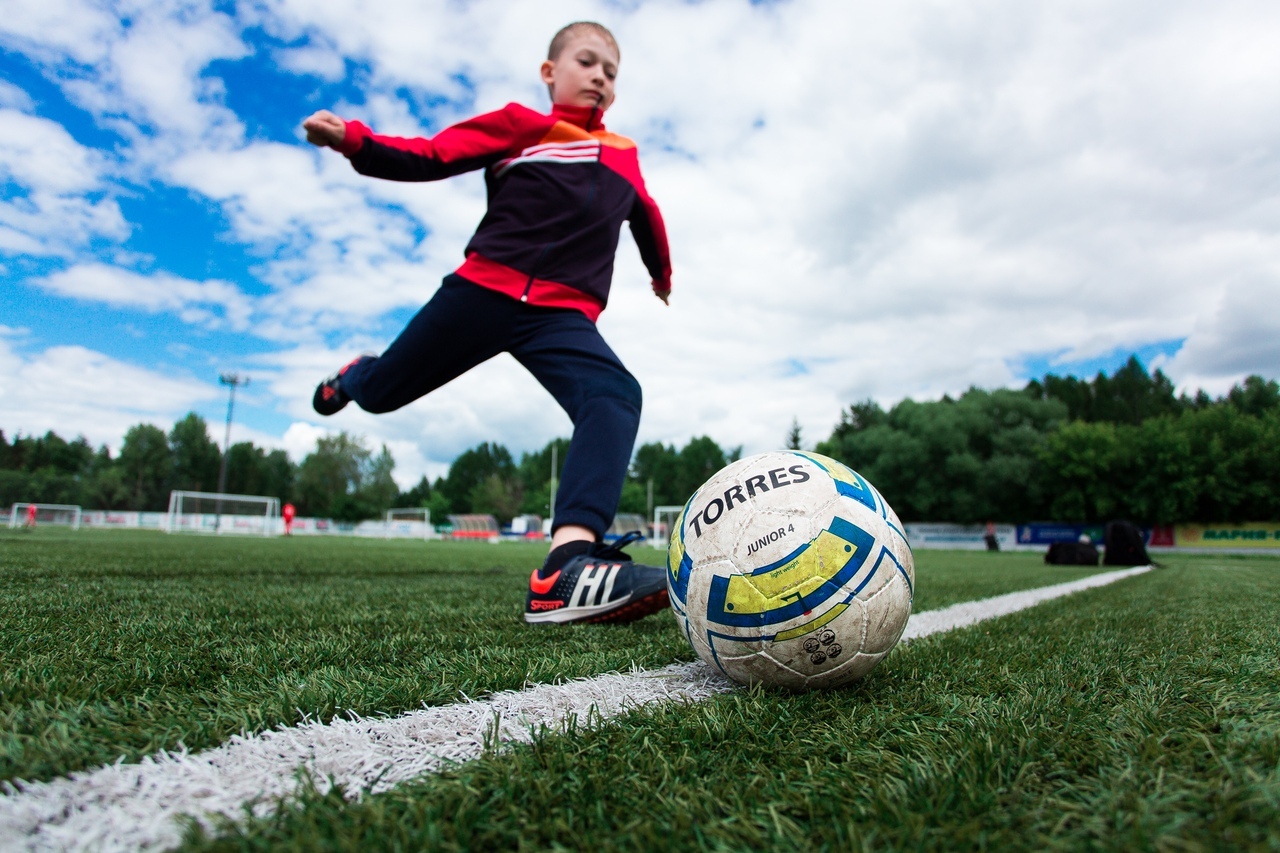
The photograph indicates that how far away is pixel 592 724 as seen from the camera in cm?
143

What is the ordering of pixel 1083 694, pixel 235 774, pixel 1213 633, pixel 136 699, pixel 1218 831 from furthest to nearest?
pixel 1213 633 → pixel 1083 694 → pixel 136 699 → pixel 235 774 → pixel 1218 831

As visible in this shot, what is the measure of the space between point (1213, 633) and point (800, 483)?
7.31 feet

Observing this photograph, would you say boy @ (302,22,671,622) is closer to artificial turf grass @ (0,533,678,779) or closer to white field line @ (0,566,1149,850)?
artificial turf grass @ (0,533,678,779)

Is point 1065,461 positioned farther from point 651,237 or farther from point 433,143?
point 433,143

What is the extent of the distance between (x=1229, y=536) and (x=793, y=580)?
48649 mm

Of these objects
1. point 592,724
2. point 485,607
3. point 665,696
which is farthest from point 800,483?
point 485,607

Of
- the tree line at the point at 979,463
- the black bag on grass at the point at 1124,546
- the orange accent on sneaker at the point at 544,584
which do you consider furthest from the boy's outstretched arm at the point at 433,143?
the tree line at the point at 979,463

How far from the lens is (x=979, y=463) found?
44.9 m

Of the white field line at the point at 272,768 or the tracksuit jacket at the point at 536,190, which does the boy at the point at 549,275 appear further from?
the white field line at the point at 272,768

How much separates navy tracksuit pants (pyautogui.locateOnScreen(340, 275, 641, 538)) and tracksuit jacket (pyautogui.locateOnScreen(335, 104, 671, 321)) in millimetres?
94

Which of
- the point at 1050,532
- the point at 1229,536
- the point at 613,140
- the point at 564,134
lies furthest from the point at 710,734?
the point at 1229,536

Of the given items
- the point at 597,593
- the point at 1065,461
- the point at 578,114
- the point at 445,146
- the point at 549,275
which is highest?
the point at 1065,461

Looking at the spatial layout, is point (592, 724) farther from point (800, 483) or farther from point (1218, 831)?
point (1218, 831)

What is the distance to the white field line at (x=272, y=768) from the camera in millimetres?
908
